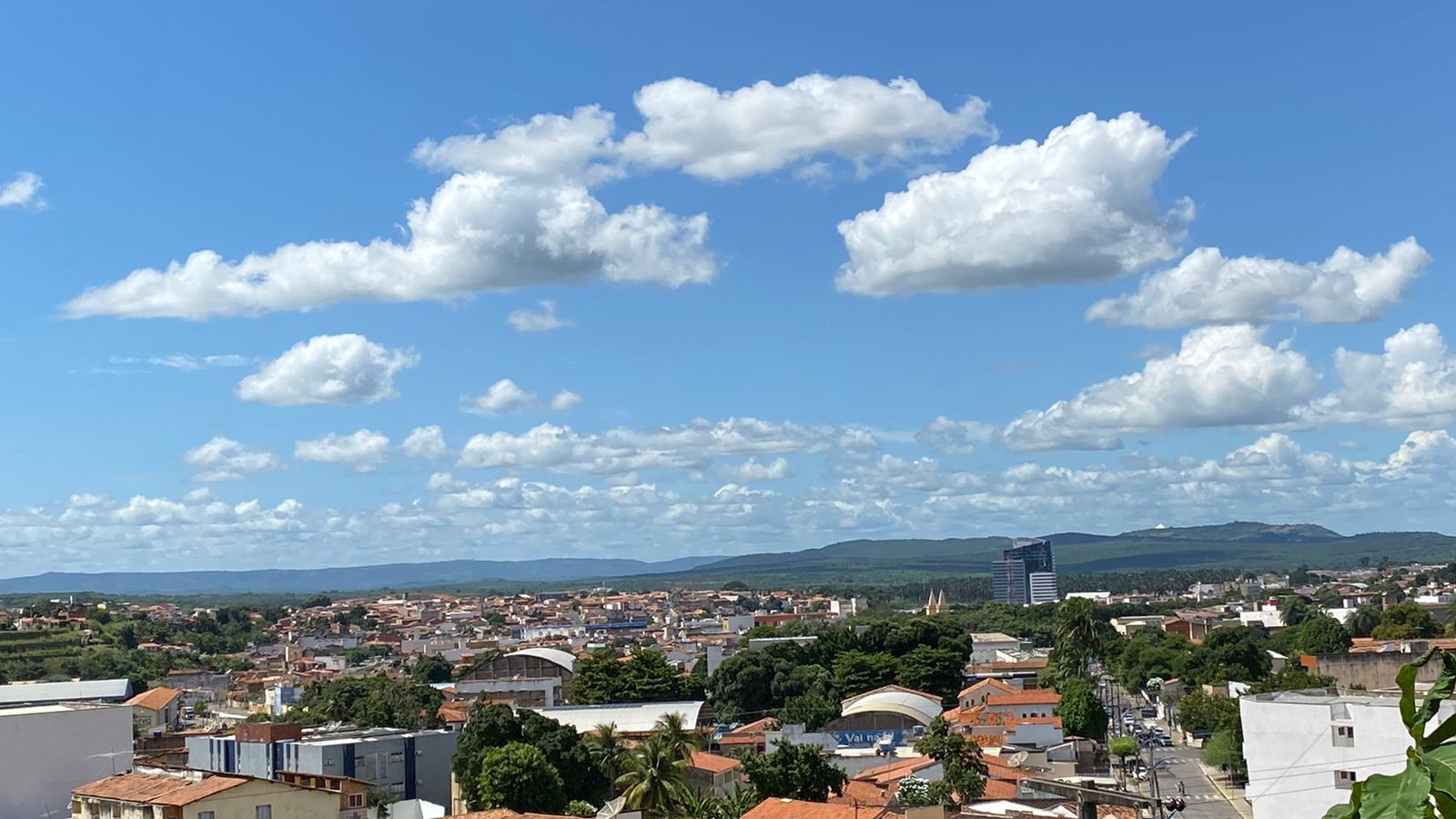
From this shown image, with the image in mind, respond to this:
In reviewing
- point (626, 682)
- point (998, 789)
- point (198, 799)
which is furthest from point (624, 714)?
point (198, 799)

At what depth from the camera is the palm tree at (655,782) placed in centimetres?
4034

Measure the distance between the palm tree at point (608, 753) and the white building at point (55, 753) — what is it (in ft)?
50.0

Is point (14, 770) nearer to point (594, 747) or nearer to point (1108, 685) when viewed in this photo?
point (594, 747)

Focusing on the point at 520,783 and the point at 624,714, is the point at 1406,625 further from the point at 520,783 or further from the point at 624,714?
the point at 520,783

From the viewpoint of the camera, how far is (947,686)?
84.7 m

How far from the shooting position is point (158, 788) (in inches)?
1385

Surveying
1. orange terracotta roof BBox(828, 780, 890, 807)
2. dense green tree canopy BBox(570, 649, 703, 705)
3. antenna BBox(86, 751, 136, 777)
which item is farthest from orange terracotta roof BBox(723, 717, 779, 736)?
antenna BBox(86, 751, 136, 777)

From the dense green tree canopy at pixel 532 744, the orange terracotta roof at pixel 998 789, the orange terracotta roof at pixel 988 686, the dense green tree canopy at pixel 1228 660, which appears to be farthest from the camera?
the dense green tree canopy at pixel 1228 660

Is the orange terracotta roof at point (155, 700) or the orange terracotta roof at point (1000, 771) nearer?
the orange terracotta roof at point (1000, 771)

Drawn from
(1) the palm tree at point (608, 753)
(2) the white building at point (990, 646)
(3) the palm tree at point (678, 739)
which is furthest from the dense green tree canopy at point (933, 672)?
(2) the white building at point (990, 646)

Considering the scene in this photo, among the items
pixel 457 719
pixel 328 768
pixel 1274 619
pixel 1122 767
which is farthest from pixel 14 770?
pixel 1274 619

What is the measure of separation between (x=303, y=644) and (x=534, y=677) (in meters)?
87.6

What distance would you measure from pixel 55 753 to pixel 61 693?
4327 centimetres

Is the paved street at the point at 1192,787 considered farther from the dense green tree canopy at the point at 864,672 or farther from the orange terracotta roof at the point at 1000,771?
the dense green tree canopy at the point at 864,672
